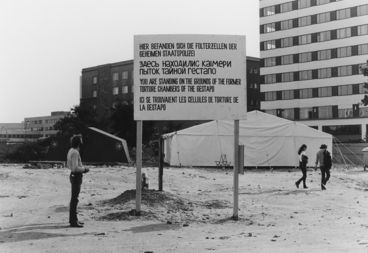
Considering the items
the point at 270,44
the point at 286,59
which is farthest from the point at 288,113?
the point at 270,44

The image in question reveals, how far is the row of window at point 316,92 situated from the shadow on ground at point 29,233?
2306 inches

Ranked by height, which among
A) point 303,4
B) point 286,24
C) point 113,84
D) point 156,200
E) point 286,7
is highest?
point 286,7

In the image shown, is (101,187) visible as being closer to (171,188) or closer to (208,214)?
(171,188)

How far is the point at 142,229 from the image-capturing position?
31.1 ft

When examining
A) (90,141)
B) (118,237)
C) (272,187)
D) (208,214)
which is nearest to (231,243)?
(118,237)

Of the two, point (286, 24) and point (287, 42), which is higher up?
point (286, 24)

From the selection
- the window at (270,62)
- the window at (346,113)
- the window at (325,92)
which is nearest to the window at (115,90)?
the window at (270,62)

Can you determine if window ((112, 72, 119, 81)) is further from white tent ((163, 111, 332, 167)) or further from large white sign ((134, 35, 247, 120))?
large white sign ((134, 35, 247, 120))

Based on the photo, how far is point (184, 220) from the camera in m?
10.8

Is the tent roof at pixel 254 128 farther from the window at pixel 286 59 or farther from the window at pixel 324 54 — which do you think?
the window at pixel 286 59

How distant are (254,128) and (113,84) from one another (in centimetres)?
6302

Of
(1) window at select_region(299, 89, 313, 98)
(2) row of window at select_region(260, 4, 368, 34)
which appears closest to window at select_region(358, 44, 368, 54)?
(2) row of window at select_region(260, 4, 368, 34)

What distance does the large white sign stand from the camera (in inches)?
440

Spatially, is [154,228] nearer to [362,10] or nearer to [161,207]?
[161,207]
